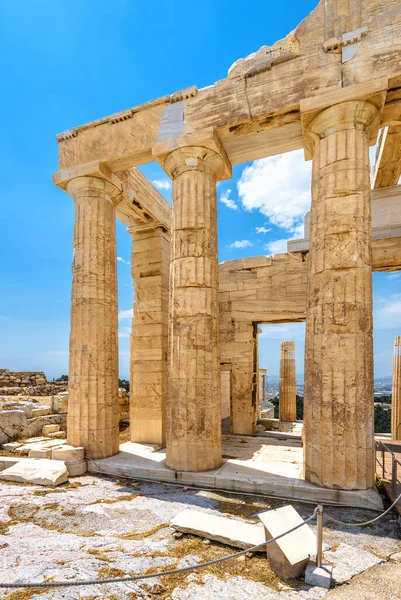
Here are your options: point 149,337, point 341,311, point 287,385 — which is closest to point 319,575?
point 341,311

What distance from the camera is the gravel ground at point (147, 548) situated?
143 inches

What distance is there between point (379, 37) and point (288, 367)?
48.0 feet

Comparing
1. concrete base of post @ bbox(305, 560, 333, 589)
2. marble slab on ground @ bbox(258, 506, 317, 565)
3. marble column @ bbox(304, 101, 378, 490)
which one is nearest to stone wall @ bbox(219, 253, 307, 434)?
marble column @ bbox(304, 101, 378, 490)

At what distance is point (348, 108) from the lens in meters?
6.47

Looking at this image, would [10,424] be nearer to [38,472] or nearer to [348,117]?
[38,472]

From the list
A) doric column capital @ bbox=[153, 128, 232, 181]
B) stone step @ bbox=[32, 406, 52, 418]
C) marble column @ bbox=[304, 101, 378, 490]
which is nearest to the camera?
marble column @ bbox=[304, 101, 378, 490]

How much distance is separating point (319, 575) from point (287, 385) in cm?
1451

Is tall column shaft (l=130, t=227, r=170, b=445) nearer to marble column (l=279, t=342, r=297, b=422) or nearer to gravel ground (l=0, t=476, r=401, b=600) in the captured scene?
gravel ground (l=0, t=476, r=401, b=600)

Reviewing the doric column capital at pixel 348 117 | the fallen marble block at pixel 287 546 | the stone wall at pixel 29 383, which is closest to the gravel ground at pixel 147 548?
the fallen marble block at pixel 287 546

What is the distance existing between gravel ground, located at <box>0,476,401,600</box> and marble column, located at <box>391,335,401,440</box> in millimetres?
9553

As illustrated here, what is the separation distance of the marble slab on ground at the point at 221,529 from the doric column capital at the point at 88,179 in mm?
7563

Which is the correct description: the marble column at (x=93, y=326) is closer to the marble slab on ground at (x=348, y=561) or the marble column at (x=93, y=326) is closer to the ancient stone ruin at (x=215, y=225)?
the ancient stone ruin at (x=215, y=225)

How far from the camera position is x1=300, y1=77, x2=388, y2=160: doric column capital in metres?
6.35

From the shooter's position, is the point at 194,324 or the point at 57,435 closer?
the point at 194,324
